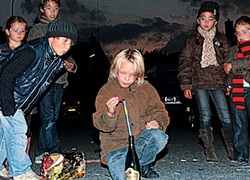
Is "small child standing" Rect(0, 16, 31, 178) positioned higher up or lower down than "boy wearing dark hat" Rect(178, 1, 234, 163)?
higher up

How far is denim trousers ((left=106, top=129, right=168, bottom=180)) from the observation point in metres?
5.48

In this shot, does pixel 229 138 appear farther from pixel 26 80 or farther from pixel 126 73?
pixel 26 80

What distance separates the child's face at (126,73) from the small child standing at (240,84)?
1859mm

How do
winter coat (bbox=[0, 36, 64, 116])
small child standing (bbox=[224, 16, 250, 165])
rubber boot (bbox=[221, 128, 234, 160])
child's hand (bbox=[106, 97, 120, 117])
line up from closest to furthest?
1. child's hand (bbox=[106, 97, 120, 117])
2. winter coat (bbox=[0, 36, 64, 116])
3. small child standing (bbox=[224, 16, 250, 165])
4. rubber boot (bbox=[221, 128, 234, 160])

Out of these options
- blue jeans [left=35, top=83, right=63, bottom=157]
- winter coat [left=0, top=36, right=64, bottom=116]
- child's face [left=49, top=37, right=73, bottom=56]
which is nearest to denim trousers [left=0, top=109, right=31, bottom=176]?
winter coat [left=0, top=36, right=64, bottom=116]

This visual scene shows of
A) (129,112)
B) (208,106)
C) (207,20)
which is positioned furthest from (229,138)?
(129,112)

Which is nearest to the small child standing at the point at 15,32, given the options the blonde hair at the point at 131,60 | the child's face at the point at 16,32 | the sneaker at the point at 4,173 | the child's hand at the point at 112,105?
the child's face at the point at 16,32

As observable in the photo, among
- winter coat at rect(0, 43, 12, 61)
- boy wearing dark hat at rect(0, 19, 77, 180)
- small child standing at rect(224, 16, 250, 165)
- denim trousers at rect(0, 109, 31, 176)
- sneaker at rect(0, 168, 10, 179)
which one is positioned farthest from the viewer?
small child standing at rect(224, 16, 250, 165)

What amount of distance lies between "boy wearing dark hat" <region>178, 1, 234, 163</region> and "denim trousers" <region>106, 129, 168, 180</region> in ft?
5.23

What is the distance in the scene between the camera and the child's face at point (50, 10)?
7.14 m

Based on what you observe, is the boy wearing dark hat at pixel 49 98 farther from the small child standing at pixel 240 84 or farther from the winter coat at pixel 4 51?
the small child standing at pixel 240 84

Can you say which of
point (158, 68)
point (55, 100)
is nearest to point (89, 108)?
point (158, 68)

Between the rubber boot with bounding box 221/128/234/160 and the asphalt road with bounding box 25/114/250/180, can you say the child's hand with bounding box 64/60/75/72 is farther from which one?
the rubber boot with bounding box 221/128/234/160

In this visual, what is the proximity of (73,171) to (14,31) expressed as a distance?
1878mm
